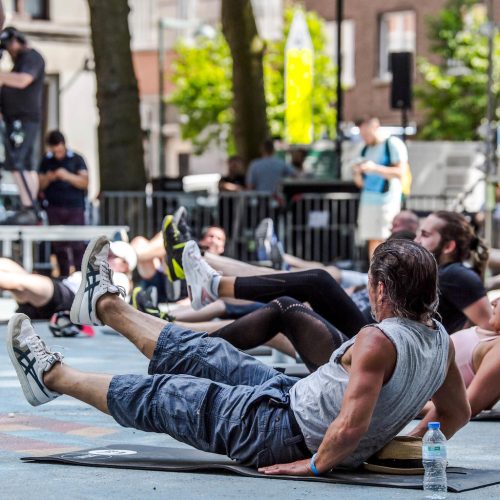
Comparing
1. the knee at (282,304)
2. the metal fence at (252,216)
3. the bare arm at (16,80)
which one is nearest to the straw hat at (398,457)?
the knee at (282,304)

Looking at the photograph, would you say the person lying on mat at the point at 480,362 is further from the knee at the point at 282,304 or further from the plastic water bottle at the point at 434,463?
the plastic water bottle at the point at 434,463

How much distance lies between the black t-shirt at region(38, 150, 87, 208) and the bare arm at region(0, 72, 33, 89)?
0.90m

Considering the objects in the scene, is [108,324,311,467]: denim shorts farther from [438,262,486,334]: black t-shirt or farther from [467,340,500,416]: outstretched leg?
[438,262,486,334]: black t-shirt

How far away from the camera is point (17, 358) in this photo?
20.7 ft

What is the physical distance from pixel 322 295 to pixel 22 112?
820cm

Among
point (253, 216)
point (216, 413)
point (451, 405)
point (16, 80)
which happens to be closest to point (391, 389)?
point (451, 405)

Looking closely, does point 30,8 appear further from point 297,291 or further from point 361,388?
point 361,388

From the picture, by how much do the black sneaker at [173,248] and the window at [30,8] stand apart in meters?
27.5

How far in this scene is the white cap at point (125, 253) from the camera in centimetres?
1229

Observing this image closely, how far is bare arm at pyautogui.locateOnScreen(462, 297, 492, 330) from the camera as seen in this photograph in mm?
8406

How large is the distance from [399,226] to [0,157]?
7.54m

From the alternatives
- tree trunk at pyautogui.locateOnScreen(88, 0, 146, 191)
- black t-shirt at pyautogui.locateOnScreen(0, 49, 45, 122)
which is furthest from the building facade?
black t-shirt at pyautogui.locateOnScreen(0, 49, 45, 122)

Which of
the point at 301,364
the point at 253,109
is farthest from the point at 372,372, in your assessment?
the point at 253,109

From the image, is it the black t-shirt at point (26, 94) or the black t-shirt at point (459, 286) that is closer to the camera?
the black t-shirt at point (459, 286)
